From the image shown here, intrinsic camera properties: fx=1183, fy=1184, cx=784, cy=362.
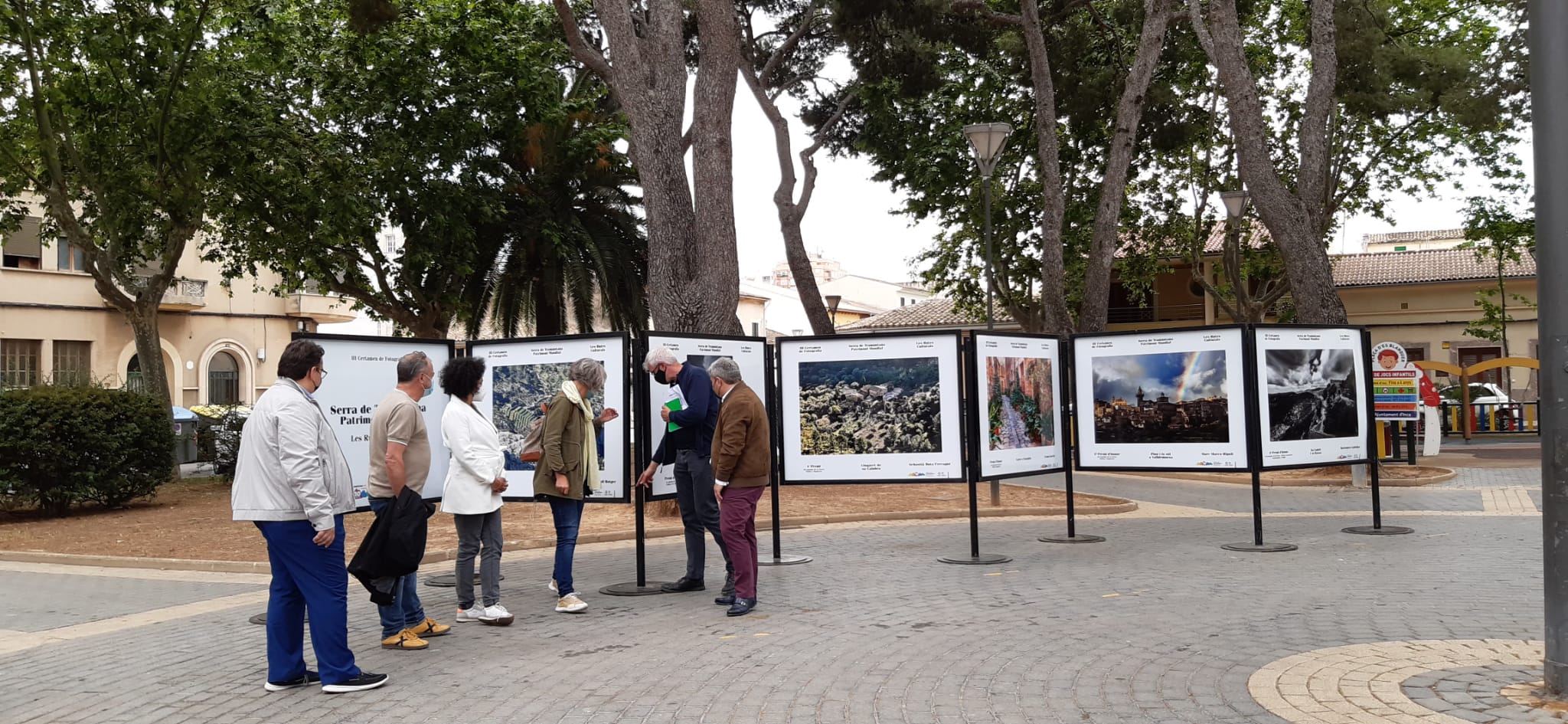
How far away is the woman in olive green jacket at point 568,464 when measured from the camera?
26.5 feet

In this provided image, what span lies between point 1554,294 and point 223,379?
150ft

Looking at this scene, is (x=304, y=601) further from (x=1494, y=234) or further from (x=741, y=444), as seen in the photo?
(x=1494, y=234)

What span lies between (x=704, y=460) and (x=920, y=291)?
87.3 metres

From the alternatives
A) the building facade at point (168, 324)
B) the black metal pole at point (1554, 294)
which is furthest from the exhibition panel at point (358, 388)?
the building facade at point (168, 324)

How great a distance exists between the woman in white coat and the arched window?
39.5m

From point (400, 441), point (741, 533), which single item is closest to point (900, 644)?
point (741, 533)

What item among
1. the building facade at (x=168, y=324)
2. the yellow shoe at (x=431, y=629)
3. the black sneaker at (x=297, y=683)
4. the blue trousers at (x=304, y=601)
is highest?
the building facade at (x=168, y=324)

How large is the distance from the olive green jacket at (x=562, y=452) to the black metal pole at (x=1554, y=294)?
557cm

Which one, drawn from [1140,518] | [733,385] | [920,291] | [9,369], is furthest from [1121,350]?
[920,291]

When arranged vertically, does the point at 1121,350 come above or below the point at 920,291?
below

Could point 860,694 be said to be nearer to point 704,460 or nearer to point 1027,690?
point 1027,690

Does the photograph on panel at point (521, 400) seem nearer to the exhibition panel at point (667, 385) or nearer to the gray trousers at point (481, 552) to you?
the exhibition panel at point (667, 385)

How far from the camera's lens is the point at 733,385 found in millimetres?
8188

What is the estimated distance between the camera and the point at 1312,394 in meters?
11.2
